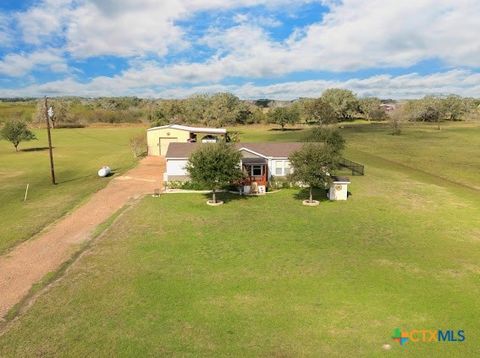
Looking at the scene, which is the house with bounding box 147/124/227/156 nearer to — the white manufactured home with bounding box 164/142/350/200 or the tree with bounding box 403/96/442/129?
the white manufactured home with bounding box 164/142/350/200

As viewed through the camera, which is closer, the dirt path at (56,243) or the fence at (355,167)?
the dirt path at (56,243)

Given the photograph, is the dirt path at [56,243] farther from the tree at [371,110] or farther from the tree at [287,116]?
the tree at [371,110]

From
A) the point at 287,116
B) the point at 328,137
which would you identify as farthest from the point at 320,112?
the point at 328,137

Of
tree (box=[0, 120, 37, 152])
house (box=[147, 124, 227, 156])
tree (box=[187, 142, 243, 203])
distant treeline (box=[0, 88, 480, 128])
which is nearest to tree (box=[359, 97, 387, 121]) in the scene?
distant treeline (box=[0, 88, 480, 128])

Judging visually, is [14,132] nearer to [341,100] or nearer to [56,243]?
[56,243]

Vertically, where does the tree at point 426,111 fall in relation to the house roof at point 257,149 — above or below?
above

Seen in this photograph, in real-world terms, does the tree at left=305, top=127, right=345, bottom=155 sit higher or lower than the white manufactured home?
higher

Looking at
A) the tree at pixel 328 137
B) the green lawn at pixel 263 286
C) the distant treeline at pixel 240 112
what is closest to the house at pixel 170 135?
the tree at pixel 328 137
